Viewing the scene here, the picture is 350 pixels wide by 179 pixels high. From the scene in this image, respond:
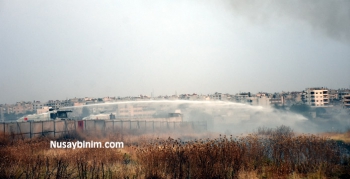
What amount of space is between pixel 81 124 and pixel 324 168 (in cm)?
3034

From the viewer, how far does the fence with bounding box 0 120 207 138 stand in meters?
29.6

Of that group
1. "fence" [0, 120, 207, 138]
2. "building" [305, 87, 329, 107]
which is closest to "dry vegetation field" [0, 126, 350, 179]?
"fence" [0, 120, 207, 138]

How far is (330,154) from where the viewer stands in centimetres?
1541

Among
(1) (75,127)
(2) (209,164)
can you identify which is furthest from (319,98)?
(2) (209,164)

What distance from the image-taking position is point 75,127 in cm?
3650

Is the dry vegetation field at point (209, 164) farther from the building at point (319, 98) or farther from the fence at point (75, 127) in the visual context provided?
the building at point (319, 98)

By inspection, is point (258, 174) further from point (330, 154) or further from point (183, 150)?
point (330, 154)

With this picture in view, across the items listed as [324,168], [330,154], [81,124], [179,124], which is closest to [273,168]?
[324,168]

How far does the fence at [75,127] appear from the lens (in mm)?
29625

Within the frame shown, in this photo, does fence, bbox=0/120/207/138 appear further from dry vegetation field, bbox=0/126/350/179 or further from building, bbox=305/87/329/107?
building, bbox=305/87/329/107

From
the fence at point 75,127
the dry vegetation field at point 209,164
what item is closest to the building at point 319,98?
the fence at point 75,127

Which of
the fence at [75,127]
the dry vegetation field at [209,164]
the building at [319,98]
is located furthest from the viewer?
the building at [319,98]

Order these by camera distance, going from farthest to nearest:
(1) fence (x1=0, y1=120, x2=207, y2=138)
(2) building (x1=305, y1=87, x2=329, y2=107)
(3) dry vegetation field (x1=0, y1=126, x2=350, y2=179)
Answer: (2) building (x1=305, y1=87, x2=329, y2=107) < (1) fence (x1=0, y1=120, x2=207, y2=138) < (3) dry vegetation field (x1=0, y1=126, x2=350, y2=179)

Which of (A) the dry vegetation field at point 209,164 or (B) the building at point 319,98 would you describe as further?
(B) the building at point 319,98
